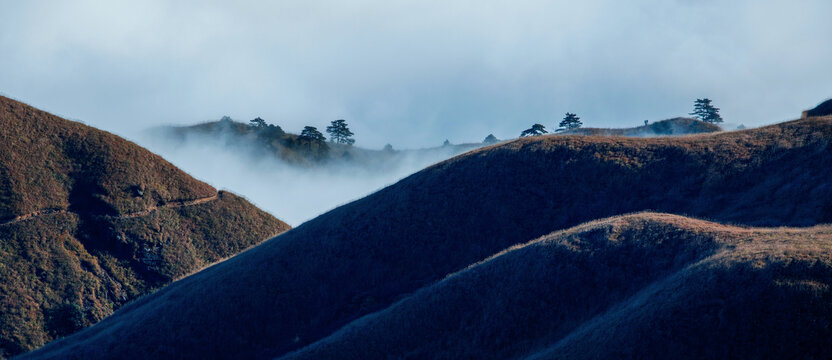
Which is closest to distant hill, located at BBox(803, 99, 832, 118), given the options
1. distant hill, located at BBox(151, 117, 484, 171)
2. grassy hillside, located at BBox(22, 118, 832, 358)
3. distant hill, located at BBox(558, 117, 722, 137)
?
grassy hillside, located at BBox(22, 118, 832, 358)

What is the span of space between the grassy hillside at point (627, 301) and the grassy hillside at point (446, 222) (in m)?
6.43

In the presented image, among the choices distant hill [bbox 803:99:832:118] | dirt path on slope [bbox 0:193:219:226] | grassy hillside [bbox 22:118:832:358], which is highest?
dirt path on slope [bbox 0:193:219:226]

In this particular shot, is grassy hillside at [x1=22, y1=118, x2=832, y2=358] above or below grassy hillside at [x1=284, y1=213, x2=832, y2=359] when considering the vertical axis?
A: above

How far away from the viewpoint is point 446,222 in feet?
164

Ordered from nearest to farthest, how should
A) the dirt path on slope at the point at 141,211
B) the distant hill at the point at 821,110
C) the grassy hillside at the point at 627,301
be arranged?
the grassy hillside at the point at 627,301, the distant hill at the point at 821,110, the dirt path on slope at the point at 141,211

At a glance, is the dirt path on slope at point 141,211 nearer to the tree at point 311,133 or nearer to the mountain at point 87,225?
the mountain at point 87,225

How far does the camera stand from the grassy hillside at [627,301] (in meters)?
23.1

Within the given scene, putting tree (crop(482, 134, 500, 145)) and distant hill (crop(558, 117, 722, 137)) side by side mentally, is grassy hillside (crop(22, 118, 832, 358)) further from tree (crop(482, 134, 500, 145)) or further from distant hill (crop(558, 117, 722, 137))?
tree (crop(482, 134, 500, 145))

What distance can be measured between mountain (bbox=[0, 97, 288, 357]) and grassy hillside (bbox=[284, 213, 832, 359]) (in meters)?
33.3

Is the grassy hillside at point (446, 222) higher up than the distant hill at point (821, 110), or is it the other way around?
the distant hill at point (821, 110)

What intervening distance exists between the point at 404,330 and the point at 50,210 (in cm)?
4727

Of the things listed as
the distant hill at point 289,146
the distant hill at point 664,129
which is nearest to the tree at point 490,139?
the distant hill at point 289,146

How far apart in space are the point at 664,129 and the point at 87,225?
84.1m

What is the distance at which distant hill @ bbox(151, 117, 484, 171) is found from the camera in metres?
177
